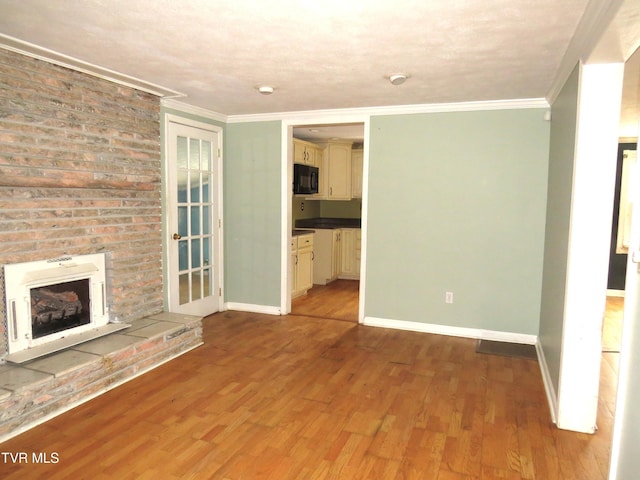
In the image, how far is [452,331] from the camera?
4.34 metres

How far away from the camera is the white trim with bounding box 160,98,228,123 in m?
4.09

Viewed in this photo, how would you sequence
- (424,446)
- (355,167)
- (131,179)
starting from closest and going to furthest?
(424,446)
(131,179)
(355,167)

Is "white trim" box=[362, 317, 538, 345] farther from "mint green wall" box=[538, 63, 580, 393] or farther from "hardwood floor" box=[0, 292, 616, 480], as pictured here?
"hardwood floor" box=[0, 292, 616, 480]

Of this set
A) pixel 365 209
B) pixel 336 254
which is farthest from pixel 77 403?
pixel 336 254

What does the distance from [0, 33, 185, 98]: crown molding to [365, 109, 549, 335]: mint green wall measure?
6.84ft

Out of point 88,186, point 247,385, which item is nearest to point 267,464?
point 247,385

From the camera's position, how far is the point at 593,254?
2441mm

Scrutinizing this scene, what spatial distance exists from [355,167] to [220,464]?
5.58 metres

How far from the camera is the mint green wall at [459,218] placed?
13.2 ft

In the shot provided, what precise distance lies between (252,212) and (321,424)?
293cm

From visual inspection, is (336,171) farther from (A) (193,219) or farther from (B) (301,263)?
(A) (193,219)

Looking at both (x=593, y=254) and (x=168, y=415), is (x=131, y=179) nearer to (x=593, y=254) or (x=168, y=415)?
(x=168, y=415)

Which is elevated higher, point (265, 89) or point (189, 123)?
point (265, 89)

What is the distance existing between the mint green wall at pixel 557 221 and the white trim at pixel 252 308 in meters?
2.76
